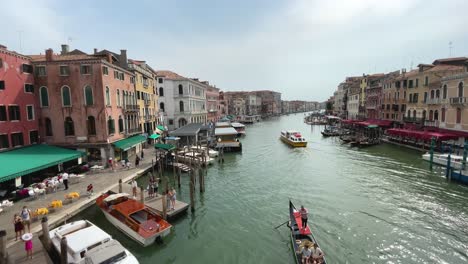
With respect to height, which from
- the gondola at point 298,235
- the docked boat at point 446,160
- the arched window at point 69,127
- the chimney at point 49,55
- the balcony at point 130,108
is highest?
the chimney at point 49,55

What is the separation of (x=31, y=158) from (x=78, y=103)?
648cm

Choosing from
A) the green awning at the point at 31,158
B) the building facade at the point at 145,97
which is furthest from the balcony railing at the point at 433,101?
the green awning at the point at 31,158

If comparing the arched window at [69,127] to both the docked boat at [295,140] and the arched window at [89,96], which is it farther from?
the docked boat at [295,140]

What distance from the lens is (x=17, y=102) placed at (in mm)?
21062

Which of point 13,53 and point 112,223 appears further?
point 13,53

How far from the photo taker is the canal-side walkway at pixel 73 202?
1375 cm

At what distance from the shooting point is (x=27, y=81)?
22.1 meters

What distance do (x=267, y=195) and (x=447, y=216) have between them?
40.0 ft

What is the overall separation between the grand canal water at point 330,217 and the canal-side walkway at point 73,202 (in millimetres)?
984

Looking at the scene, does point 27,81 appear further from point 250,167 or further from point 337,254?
point 337,254

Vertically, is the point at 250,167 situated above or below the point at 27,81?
below

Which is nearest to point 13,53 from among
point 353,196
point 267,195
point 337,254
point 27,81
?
point 27,81

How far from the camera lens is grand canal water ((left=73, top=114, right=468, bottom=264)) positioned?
42.1ft

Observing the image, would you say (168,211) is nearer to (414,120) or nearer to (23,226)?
(23,226)
